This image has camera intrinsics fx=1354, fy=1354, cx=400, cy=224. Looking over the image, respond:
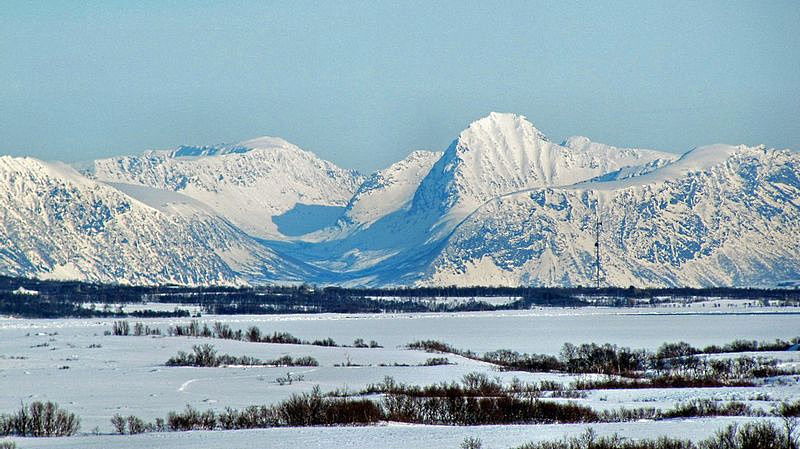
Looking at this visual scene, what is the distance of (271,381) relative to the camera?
2822 inches

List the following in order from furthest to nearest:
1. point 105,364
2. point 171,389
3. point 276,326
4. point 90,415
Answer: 1. point 276,326
2. point 105,364
3. point 171,389
4. point 90,415

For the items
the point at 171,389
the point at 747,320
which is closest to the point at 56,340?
the point at 171,389

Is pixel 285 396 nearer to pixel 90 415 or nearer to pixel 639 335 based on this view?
pixel 90 415

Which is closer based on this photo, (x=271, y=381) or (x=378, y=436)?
(x=378, y=436)

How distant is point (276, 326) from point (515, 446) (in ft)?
484

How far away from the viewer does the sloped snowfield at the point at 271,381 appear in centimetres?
3941

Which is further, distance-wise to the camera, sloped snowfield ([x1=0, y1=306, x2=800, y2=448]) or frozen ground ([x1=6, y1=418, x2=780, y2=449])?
sloped snowfield ([x1=0, y1=306, x2=800, y2=448])

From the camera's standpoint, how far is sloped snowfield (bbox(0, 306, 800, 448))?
3941 cm

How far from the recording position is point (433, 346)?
109500 mm

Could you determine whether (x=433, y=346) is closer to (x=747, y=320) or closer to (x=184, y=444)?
(x=184, y=444)

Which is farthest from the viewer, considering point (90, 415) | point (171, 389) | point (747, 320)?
point (747, 320)

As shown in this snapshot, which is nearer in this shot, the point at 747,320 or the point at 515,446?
the point at 515,446

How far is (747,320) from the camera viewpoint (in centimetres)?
19725

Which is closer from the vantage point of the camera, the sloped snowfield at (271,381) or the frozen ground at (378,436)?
the frozen ground at (378,436)
